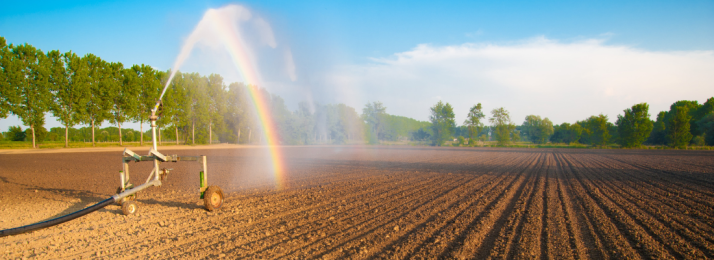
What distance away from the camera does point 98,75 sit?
43.3 metres

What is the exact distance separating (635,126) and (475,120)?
29.2 m

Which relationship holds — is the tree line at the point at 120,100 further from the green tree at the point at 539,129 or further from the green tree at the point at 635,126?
the green tree at the point at 539,129

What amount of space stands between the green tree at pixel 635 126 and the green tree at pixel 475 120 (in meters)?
26.3

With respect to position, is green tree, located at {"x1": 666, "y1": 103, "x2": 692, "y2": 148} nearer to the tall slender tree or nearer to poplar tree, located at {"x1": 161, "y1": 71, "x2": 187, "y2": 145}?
poplar tree, located at {"x1": 161, "y1": 71, "x2": 187, "y2": 145}

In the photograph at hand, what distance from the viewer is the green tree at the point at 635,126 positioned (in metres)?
53.0

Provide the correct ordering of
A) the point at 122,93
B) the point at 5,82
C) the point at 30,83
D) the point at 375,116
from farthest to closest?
1. the point at 375,116
2. the point at 122,93
3. the point at 30,83
4. the point at 5,82

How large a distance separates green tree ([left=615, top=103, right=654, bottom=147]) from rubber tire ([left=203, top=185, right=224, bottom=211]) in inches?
2749

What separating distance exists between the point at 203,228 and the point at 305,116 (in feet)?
225

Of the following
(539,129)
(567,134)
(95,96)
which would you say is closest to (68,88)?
(95,96)

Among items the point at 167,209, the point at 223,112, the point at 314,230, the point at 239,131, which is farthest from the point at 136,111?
the point at 314,230

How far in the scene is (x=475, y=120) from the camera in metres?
74.9

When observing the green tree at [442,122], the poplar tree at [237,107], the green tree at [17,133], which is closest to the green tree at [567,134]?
the green tree at [442,122]

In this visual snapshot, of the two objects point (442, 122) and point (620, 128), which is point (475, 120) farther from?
point (620, 128)

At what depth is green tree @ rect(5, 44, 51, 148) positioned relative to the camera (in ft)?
120
